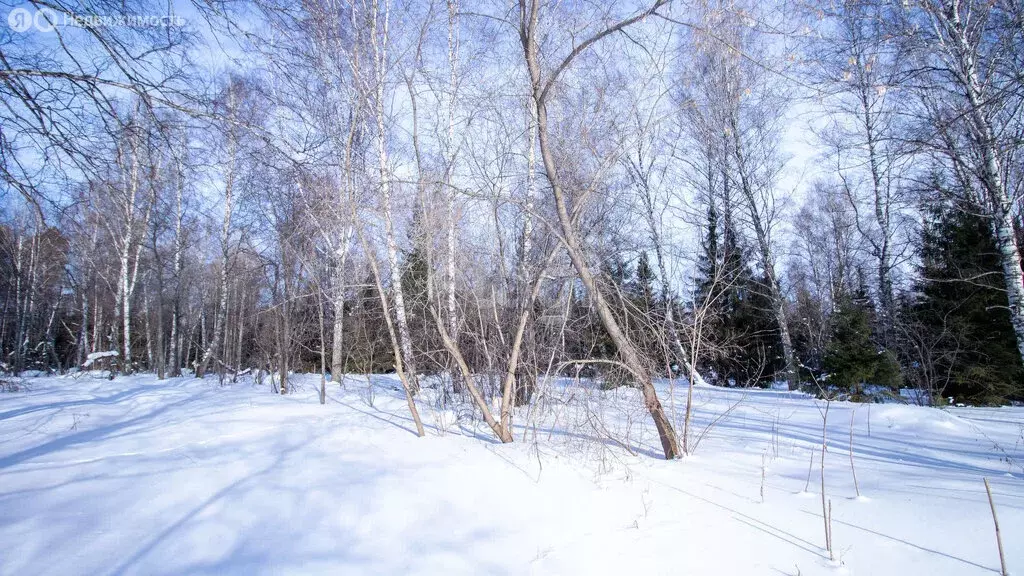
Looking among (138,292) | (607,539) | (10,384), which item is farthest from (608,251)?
(138,292)

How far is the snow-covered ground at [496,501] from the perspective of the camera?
2.12 m

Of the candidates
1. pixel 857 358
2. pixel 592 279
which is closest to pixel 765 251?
pixel 857 358

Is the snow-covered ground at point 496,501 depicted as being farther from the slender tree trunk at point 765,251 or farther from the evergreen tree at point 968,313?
the slender tree trunk at point 765,251

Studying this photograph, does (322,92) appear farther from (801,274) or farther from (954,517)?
(801,274)

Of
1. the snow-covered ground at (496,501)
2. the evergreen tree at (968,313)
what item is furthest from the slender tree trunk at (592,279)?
the evergreen tree at (968,313)

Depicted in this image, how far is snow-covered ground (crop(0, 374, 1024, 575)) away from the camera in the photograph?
2115mm

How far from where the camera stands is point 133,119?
3.20 metres

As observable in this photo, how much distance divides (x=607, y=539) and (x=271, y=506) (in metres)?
1.90

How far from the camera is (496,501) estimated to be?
9.93ft

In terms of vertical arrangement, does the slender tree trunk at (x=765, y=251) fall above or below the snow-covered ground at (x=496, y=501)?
above

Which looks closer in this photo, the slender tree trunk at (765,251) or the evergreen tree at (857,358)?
the evergreen tree at (857,358)

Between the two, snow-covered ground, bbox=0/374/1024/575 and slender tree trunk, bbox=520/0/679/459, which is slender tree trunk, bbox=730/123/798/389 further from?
slender tree trunk, bbox=520/0/679/459

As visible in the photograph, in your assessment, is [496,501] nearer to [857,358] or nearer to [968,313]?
[857,358]

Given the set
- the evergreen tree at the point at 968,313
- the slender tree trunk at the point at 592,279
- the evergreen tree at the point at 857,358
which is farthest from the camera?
the evergreen tree at the point at 857,358
